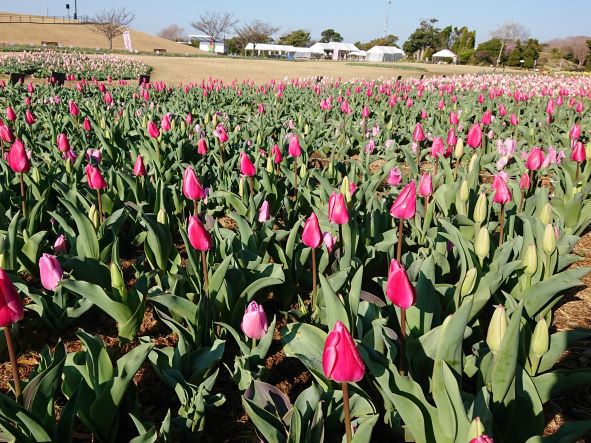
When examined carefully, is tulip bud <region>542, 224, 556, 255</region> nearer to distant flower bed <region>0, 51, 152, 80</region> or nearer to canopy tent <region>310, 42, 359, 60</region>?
distant flower bed <region>0, 51, 152, 80</region>

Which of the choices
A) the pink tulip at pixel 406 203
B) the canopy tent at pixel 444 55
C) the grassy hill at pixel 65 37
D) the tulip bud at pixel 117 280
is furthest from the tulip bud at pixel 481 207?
the canopy tent at pixel 444 55

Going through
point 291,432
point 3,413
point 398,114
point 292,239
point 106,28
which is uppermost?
point 106,28

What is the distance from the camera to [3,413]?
1.34 m

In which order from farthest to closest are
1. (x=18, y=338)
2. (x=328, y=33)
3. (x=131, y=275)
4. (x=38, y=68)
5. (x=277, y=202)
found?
(x=328, y=33) → (x=38, y=68) → (x=277, y=202) → (x=131, y=275) → (x=18, y=338)

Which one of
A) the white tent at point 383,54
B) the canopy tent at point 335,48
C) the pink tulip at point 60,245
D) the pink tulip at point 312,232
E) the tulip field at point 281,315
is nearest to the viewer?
the tulip field at point 281,315

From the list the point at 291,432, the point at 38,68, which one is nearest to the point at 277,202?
the point at 291,432

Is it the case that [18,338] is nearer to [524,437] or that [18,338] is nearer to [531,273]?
[524,437]

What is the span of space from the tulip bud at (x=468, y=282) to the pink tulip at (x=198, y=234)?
1.18 m

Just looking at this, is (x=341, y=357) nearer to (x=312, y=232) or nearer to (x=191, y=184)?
(x=312, y=232)

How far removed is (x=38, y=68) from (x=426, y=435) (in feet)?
75.6

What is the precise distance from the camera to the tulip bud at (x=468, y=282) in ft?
6.98

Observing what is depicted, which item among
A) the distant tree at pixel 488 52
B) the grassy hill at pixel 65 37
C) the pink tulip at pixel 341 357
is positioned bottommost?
the pink tulip at pixel 341 357

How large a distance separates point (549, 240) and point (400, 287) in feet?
3.93

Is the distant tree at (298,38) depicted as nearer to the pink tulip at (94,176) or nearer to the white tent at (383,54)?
the white tent at (383,54)
